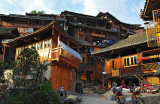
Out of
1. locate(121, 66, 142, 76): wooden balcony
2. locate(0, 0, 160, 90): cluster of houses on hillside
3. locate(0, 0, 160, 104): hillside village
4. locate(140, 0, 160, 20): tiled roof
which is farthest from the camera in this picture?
locate(121, 66, 142, 76): wooden balcony

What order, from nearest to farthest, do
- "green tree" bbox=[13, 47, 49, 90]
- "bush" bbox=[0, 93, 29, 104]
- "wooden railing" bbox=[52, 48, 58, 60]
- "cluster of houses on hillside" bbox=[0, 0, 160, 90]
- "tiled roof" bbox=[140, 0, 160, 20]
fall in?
"bush" bbox=[0, 93, 29, 104]
"green tree" bbox=[13, 47, 49, 90]
"tiled roof" bbox=[140, 0, 160, 20]
"wooden railing" bbox=[52, 48, 58, 60]
"cluster of houses on hillside" bbox=[0, 0, 160, 90]

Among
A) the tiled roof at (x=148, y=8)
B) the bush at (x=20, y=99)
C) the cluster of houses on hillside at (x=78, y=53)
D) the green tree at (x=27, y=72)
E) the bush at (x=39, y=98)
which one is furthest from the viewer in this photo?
the cluster of houses on hillside at (x=78, y=53)

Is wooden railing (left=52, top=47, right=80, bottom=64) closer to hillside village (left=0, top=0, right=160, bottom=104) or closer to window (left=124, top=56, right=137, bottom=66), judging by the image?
hillside village (left=0, top=0, right=160, bottom=104)

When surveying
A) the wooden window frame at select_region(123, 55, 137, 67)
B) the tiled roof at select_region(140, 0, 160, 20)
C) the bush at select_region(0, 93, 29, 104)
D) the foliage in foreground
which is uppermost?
the tiled roof at select_region(140, 0, 160, 20)

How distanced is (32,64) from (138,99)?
A: 672cm

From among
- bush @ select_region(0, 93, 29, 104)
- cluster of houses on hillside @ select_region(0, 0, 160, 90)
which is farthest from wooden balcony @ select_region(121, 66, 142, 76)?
bush @ select_region(0, 93, 29, 104)

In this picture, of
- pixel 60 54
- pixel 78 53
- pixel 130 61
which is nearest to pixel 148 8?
pixel 130 61

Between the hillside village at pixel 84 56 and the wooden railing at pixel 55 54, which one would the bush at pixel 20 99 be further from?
the wooden railing at pixel 55 54

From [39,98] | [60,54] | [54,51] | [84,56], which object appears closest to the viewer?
[39,98]

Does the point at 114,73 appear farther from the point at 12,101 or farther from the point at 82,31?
the point at 82,31

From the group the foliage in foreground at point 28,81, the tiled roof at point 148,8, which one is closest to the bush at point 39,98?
the foliage in foreground at point 28,81

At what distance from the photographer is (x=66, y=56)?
16547mm

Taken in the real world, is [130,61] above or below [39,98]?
above

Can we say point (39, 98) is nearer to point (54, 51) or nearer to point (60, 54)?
point (60, 54)
